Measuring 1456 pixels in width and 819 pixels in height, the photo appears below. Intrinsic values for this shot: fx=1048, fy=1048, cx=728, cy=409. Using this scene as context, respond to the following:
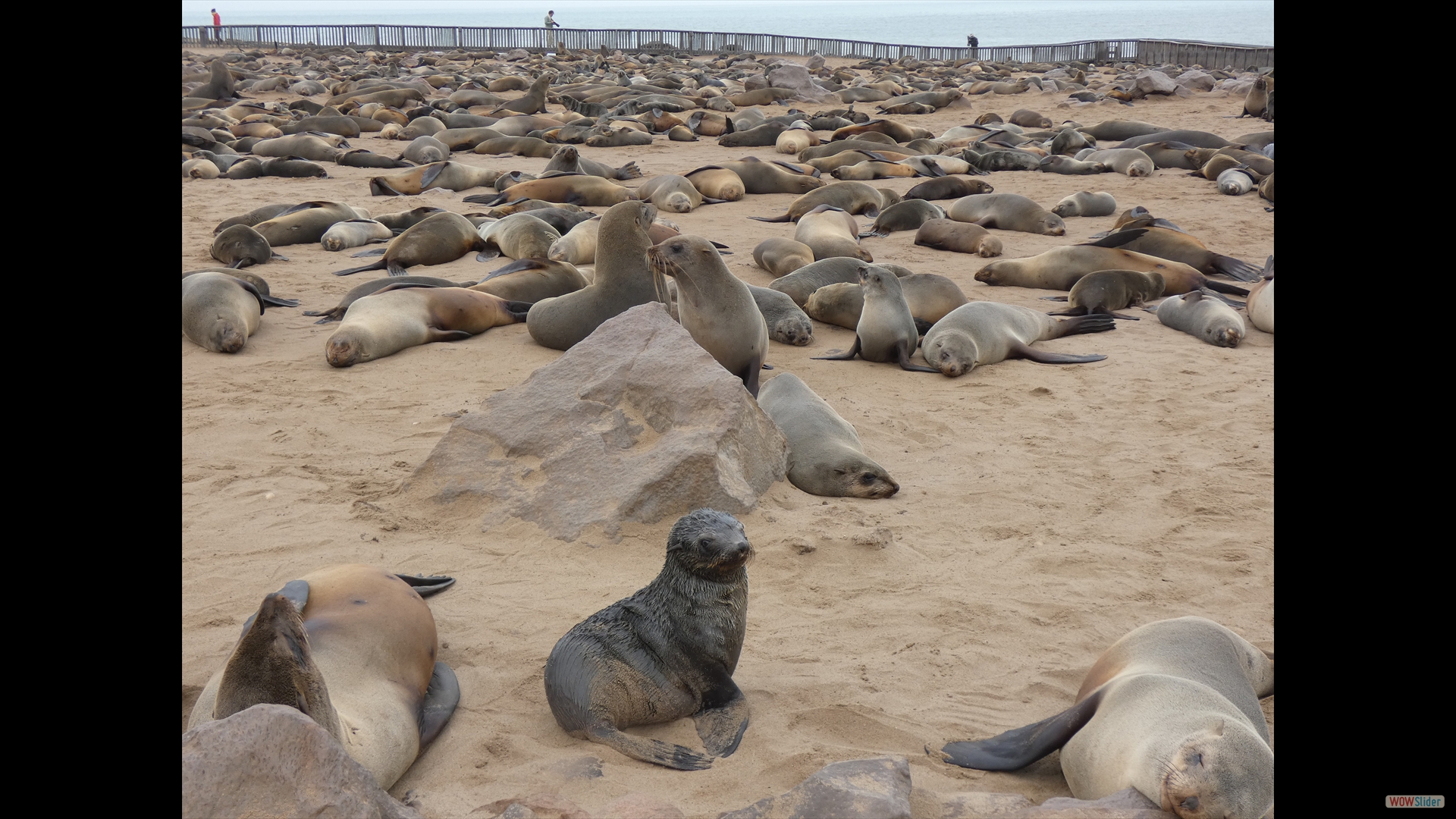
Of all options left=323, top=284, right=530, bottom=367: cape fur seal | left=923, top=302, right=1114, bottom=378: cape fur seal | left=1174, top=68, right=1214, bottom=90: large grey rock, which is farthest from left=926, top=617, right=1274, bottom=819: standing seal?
left=1174, top=68, right=1214, bottom=90: large grey rock

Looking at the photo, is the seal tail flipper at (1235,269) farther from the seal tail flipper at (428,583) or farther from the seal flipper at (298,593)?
the seal flipper at (298,593)

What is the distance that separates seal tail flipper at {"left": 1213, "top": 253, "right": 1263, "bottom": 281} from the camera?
8.23 m

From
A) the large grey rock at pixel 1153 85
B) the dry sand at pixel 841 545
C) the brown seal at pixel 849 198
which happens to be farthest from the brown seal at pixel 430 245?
the large grey rock at pixel 1153 85

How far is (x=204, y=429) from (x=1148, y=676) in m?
4.39

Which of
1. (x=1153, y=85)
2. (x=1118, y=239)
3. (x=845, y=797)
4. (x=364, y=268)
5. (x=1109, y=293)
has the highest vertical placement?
(x=1153, y=85)

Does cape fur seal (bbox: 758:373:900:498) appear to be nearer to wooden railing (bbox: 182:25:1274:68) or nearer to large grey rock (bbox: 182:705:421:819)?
large grey rock (bbox: 182:705:421:819)

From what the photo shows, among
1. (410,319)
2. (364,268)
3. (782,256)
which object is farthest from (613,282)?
(364,268)

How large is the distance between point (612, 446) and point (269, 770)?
8.33 feet

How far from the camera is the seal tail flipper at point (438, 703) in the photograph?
263cm

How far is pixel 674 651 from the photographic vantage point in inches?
109

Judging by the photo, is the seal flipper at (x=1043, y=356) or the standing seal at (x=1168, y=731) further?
the seal flipper at (x=1043, y=356)

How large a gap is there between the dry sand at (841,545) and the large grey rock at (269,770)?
62 centimetres

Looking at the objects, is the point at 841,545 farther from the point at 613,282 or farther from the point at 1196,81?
the point at 1196,81

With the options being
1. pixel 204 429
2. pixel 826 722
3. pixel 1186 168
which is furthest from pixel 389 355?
pixel 1186 168
